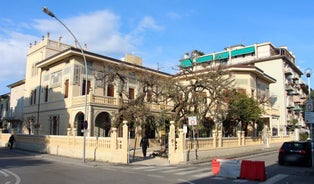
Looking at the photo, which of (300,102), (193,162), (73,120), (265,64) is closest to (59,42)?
(73,120)

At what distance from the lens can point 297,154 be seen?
18750 millimetres

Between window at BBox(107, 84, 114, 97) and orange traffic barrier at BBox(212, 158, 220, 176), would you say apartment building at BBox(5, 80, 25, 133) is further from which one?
orange traffic barrier at BBox(212, 158, 220, 176)

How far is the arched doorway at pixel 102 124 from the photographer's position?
1242 inches

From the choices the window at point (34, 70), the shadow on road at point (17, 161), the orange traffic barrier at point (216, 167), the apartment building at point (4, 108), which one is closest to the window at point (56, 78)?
the window at point (34, 70)

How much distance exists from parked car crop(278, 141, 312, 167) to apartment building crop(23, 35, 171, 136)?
50.7ft

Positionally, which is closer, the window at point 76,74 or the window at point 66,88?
the window at point 76,74

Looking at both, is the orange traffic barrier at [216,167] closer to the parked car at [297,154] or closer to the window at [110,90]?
the parked car at [297,154]

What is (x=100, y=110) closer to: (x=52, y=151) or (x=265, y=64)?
(x=52, y=151)

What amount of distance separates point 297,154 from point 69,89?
78.4ft

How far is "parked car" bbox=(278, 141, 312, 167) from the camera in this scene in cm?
1858

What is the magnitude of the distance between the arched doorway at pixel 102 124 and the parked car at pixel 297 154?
697 inches

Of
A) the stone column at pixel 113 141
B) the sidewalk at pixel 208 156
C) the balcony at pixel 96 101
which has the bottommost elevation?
the sidewalk at pixel 208 156

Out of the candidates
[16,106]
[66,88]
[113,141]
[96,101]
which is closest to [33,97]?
[66,88]

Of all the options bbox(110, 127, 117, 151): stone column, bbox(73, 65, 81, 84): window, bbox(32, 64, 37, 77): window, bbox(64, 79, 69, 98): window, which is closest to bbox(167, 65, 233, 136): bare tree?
bbox(110, 127, 117, 151): stone column
